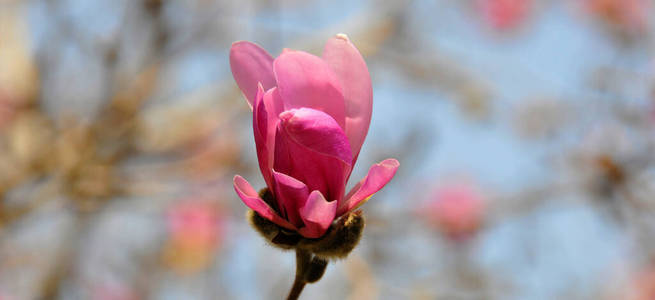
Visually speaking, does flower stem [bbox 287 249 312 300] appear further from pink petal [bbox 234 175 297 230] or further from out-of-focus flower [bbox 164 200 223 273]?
out-of-focus flower [bbox 164 200 223 273]

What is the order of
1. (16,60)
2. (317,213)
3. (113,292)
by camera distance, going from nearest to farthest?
(317,213)
(16,60)
(113,292)

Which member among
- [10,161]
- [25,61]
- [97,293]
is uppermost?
[25,61]

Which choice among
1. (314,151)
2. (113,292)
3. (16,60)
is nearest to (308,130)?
(314,151)

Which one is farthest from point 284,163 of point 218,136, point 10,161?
point 218,136

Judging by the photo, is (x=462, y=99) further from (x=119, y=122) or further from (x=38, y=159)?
(x=38, y=159)

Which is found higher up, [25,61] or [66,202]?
[25,61]

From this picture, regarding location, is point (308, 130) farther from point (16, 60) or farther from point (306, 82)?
point (16, 60)
